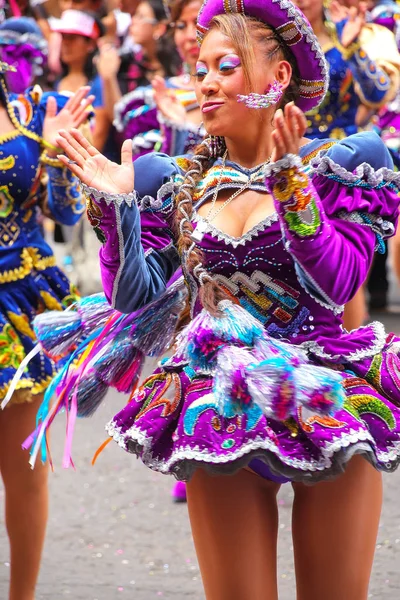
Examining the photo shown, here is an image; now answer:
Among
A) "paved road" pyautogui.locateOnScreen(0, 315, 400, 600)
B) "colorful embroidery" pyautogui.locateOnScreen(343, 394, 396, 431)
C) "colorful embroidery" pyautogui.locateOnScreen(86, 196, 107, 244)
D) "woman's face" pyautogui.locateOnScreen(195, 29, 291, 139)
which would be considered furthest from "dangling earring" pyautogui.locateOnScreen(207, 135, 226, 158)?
"paved road" pyautogui.locateOnScreen(0, 315, 400, 600)

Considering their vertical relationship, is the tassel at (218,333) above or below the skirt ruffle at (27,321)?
above

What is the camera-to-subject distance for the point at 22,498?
4016 mm

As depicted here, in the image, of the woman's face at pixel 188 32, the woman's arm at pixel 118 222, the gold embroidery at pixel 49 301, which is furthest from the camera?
the woman's face at pixel 188 32

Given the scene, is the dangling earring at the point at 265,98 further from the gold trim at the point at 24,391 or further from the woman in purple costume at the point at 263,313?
the gold trim at the point at 24,391

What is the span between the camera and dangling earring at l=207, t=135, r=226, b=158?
9.90ft

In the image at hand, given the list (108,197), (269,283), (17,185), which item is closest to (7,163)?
(17,185)

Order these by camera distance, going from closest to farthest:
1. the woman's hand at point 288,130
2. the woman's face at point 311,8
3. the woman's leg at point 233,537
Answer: the woman's hand at point 288,130 → the woman's leg at point 233,537 → the woman's face at point 311,8

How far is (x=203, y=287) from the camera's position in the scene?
2.77 metres

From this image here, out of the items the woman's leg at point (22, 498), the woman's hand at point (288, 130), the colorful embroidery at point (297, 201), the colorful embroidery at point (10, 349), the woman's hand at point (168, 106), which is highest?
the woman's hand at point (288, 130)

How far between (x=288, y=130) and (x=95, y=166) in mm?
497

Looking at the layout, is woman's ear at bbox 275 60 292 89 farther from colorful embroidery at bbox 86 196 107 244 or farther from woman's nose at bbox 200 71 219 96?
colorful embroidery at bbox 86 196 107 244

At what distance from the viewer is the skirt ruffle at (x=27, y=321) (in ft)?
13.0

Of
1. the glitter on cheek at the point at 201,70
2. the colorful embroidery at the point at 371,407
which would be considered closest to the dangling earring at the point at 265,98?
the glitter on cheek at the point at 201,70

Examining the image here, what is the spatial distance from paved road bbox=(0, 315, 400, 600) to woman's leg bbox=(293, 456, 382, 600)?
129cm
